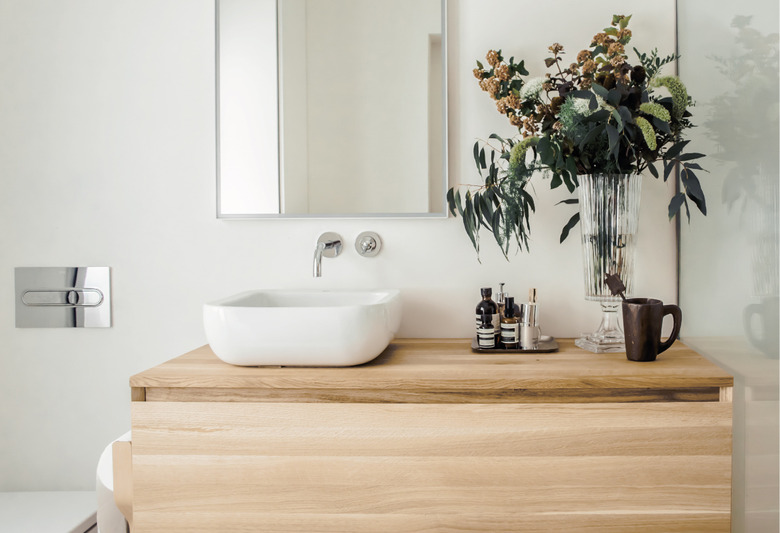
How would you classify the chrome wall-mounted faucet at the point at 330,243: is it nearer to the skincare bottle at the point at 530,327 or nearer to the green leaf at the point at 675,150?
the skincare bottle at the point at 530,327

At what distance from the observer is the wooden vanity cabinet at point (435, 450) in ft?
3.18

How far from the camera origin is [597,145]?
113cm

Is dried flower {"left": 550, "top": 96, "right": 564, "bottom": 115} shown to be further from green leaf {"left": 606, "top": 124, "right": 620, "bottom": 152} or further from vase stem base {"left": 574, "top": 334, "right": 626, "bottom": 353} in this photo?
vase stem base {"left": 574, "top": 334, "right": 626, "bottom": 353}

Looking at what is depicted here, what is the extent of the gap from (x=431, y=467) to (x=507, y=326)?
15.2 inches

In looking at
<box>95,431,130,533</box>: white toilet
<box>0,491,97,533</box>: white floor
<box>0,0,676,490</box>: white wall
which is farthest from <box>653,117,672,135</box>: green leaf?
<box>0,491,97,533</box>: white floor

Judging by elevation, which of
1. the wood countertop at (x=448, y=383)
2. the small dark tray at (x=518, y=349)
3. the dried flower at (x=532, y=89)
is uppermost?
the dried flower at (x=532, y=89)

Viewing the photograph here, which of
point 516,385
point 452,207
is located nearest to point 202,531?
point 516,385

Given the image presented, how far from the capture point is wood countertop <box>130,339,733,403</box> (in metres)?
0.97

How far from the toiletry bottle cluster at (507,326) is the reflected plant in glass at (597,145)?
0.15 m

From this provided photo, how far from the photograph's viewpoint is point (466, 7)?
4.63 ft

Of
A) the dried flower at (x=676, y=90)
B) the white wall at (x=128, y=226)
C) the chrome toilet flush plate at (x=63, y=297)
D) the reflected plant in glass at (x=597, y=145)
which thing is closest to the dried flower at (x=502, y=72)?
the reflected plant in glass at (x=597, y=145)

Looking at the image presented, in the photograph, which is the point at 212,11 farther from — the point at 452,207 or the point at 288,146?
the point at 452,207

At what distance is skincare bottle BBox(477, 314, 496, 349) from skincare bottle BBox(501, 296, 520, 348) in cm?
3

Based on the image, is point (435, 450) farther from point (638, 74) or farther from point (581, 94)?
point (638, 74)
